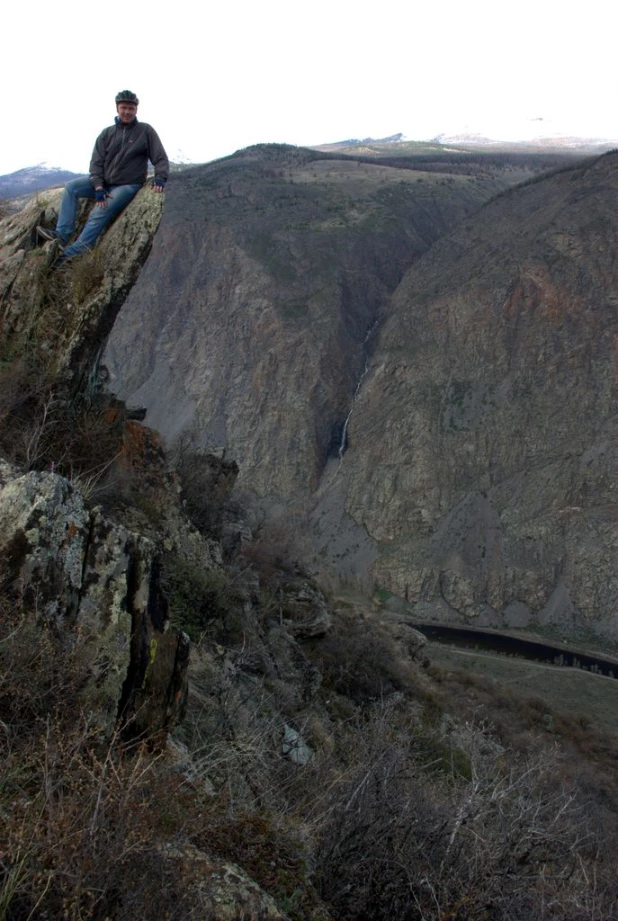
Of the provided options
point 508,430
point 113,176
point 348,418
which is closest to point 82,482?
point 113,176

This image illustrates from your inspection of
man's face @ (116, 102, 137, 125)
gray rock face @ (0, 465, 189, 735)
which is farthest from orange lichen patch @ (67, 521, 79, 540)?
man's face @ (116, 102, 137, 125)

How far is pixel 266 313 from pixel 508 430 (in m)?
32.9

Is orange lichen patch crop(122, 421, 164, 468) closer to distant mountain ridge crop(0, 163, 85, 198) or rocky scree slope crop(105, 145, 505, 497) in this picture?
rocky scree slope crop(105, 145, 505, 497)

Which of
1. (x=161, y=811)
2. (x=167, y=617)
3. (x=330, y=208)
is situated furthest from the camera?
(x=330, y=208)

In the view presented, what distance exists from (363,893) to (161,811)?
1.50 meters

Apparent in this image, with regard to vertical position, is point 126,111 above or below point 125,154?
above

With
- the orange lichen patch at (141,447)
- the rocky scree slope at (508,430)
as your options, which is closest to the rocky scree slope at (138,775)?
the orange lichen patch at (141,447)

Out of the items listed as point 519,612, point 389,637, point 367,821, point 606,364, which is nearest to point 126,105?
point 367,821

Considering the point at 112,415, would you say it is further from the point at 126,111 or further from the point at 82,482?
the point at 126,111

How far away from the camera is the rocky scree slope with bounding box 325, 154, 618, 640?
5406 centimetres

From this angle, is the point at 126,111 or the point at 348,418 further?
the point at 348,418

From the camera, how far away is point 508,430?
60.8m

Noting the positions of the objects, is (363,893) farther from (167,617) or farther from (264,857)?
(167,617)

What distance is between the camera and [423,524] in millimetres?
59906
